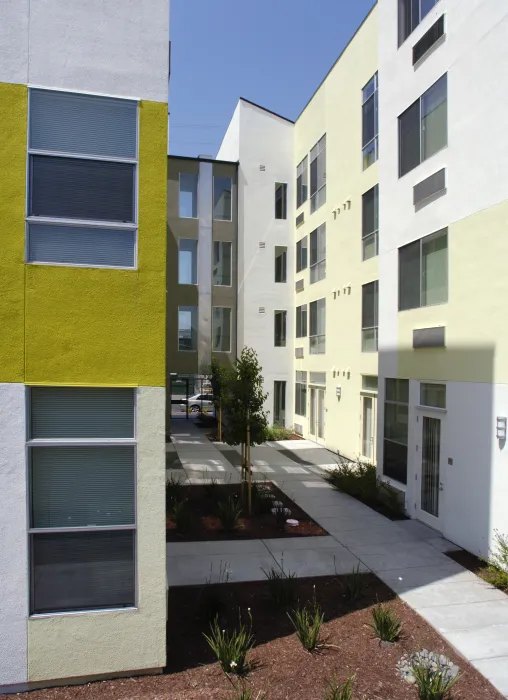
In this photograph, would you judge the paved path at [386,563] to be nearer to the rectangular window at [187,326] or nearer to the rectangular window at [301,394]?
the rectangular window at [301,394]

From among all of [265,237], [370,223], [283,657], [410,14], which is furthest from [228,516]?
[265,237]

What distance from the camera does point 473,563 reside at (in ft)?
29.0

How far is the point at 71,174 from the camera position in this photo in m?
5.66

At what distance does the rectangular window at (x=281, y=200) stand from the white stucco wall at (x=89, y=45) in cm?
1956

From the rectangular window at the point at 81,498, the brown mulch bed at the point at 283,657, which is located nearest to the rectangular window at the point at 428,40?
the rectangular window at the point at 81,498

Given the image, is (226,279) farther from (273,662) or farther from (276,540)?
(273,662)

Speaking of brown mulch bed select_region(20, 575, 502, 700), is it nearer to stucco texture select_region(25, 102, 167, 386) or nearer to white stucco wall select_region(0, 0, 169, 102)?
stucco texture select_region(25, 102, 167, 386)

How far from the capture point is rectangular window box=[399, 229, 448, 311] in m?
10.5

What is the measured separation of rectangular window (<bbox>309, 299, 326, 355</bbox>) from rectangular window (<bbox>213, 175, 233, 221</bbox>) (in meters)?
6.40

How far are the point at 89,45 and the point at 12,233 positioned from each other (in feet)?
6.86

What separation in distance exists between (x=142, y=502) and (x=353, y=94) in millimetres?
15850

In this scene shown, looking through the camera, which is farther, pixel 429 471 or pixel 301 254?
pixel 301 254

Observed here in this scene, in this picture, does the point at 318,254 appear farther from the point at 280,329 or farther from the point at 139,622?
the point at 139,622

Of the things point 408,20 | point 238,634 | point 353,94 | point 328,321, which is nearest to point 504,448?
point 238,634
